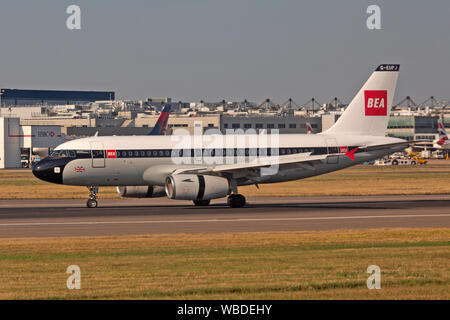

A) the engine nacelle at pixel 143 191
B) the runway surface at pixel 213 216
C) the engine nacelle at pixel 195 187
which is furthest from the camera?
the engine nacelle at pixel 143 191

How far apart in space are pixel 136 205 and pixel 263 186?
18.4 m

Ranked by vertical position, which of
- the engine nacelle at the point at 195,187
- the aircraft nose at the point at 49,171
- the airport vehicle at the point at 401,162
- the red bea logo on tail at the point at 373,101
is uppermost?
the red bea logo on tail at the point at 373,101

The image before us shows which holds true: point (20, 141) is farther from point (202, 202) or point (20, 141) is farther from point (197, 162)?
point (197, 162)

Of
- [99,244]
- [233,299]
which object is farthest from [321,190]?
[233,299]

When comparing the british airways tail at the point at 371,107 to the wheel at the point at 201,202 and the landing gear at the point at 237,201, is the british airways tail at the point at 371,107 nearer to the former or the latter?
the landing gear at the point at 237,201

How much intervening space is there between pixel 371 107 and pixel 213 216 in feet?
56.3

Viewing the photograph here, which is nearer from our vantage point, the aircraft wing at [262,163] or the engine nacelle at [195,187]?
the engine nacelle at [195,187]

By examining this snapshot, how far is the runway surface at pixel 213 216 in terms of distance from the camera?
34.0 metres

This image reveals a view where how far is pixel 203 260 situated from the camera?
76.2 ft

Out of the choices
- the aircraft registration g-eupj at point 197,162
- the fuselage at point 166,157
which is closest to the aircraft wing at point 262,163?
the aircraft registration g-eupj at point 197,162

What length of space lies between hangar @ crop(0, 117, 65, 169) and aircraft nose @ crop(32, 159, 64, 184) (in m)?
86.5

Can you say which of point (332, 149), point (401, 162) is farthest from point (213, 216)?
point (401, 162)

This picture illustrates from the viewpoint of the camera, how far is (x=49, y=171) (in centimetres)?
4494

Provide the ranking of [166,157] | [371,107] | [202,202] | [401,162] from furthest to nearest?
[401,162]
[371,107]
[202,202]
[166,157]
